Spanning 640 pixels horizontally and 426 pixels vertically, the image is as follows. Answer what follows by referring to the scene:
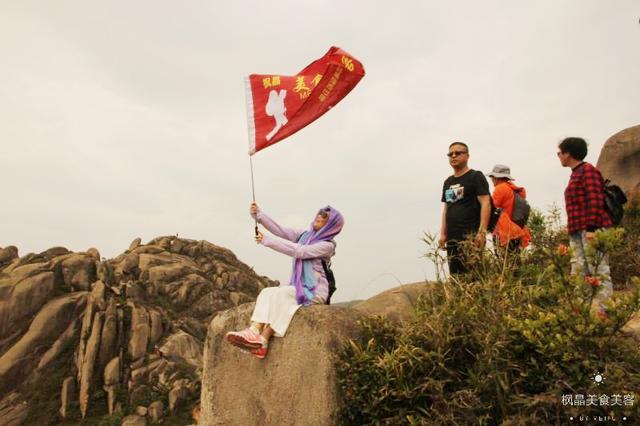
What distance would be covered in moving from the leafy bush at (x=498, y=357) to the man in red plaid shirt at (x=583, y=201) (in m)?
1.21

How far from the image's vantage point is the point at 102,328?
61.3 ft

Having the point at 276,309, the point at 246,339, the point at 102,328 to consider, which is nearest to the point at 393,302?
the point at 276,309

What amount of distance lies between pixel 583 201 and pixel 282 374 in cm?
389

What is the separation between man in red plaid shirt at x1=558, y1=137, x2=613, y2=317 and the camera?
16.6 feet

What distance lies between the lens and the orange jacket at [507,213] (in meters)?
5.93

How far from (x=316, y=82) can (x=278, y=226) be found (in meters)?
2.10

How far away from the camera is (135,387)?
1792 cm

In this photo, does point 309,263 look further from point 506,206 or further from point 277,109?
point 506,206

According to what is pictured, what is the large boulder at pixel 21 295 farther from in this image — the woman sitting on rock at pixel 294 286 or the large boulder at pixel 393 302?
the woman sitting on rock at pixel 294 286

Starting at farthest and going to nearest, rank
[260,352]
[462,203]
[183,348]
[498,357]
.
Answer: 1. [183,348]
2. [462,203]
3. [260,352]
4. [498,357]

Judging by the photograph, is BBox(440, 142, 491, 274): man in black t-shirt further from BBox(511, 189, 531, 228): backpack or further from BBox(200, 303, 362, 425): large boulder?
BBox(200, 303, 362, 425): large boulder

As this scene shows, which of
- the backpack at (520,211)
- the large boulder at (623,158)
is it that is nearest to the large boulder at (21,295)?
the backpack at (520,211)

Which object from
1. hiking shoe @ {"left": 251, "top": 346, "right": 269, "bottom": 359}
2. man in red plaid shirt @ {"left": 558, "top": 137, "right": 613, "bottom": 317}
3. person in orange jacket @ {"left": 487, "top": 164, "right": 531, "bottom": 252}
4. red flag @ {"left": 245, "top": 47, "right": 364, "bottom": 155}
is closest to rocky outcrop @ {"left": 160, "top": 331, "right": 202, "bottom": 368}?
red flag @ {"left": 245, "top": 47, "right": 364, "bottom": 155}

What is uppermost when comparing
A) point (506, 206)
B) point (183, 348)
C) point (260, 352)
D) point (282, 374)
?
point (506, 206)
